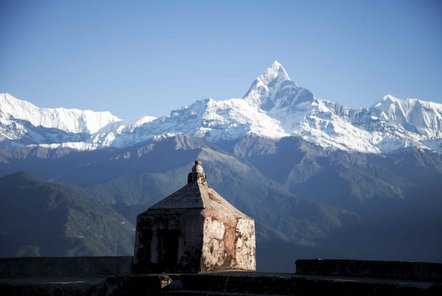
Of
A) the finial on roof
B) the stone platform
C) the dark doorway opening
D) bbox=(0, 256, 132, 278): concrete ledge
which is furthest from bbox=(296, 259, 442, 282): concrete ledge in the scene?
bbox=(0, 256, 132, 278): concrete ledge

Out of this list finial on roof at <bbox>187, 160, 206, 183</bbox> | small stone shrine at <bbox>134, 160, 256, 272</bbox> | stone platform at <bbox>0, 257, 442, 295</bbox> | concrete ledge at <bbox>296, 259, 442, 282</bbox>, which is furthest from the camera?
finial on roof at <bbox>187, 160, 206, 183</bbox>

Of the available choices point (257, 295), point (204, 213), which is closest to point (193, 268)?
point (204, 213)

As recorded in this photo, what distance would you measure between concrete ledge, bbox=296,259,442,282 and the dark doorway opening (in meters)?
2.68

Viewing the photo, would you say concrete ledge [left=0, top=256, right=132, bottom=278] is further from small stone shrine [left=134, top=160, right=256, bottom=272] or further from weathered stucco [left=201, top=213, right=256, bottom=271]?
weathered stucco [left=201, top=213, right=256, bottom=271]

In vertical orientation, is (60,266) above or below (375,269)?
below

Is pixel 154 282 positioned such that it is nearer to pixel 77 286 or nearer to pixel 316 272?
pixel 77 286

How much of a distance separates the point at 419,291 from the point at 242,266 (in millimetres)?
5959

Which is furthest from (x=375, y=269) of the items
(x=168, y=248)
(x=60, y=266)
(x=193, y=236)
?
(x=60, y=266)

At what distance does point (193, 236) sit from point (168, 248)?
0.78 metres

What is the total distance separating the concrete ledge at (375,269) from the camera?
1094 centimetres

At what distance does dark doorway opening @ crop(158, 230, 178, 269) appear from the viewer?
1380 cm

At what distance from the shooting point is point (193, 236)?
13.5 meters

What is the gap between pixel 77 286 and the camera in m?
12.0

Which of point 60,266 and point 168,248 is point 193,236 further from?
point 60,266
